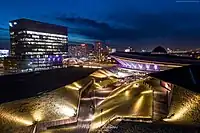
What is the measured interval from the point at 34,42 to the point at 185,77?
50.4 meters

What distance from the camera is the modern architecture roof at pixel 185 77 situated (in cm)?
819

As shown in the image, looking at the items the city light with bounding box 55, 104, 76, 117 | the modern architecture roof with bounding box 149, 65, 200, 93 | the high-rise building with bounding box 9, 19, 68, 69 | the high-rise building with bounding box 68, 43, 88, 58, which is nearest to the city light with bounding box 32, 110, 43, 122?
the city light with bounding box 55, 104, 76, 117

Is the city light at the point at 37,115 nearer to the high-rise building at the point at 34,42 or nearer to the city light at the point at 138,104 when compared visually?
the city light at the point at 138,104

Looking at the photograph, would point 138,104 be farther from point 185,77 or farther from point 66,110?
point 66,110

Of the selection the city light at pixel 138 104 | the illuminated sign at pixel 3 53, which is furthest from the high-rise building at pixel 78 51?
the city light at pixel 138 104

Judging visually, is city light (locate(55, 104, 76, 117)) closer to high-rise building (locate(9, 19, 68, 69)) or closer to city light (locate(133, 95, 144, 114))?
city light (locate(133, 95, 144, 114))

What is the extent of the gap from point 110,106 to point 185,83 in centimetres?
569

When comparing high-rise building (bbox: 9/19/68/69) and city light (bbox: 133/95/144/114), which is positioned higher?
high-rise building (bbox: 9/19/68/69)

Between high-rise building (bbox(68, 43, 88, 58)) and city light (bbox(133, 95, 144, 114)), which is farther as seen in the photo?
high-rise building (bbox(68, 43, 88, 58))

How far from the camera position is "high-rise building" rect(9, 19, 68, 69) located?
50.3m

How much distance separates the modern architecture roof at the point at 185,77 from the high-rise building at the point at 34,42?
3881 centimetres

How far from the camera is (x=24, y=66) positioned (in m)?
42.1

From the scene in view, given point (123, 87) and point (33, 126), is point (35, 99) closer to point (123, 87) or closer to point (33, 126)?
point (33, 126)

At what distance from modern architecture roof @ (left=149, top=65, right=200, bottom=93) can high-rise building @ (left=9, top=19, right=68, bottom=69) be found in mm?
38808
